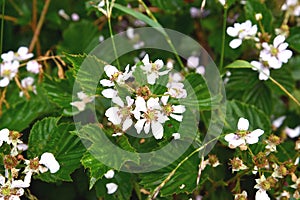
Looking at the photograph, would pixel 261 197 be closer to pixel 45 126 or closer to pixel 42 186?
pixel 45 126

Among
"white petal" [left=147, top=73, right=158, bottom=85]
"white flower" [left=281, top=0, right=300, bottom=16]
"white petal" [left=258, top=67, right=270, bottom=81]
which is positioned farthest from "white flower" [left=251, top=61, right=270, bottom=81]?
"white petal" [left=147, top=73, right=158, bottom=85]

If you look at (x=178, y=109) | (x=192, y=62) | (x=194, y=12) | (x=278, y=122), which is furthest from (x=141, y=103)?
(x=194, y=12)

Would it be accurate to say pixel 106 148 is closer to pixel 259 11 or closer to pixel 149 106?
pixel 149 106

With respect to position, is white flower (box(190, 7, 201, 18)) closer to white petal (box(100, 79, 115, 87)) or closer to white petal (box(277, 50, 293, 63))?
white petal (box(277, 50, 293, 63))

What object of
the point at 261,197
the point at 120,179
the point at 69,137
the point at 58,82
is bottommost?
the point at 261,197

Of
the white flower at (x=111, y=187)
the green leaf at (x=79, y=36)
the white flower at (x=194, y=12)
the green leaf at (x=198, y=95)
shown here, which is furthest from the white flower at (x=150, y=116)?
the white flower at (x=194, y=12)

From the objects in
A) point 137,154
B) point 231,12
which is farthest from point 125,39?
point 137,154
